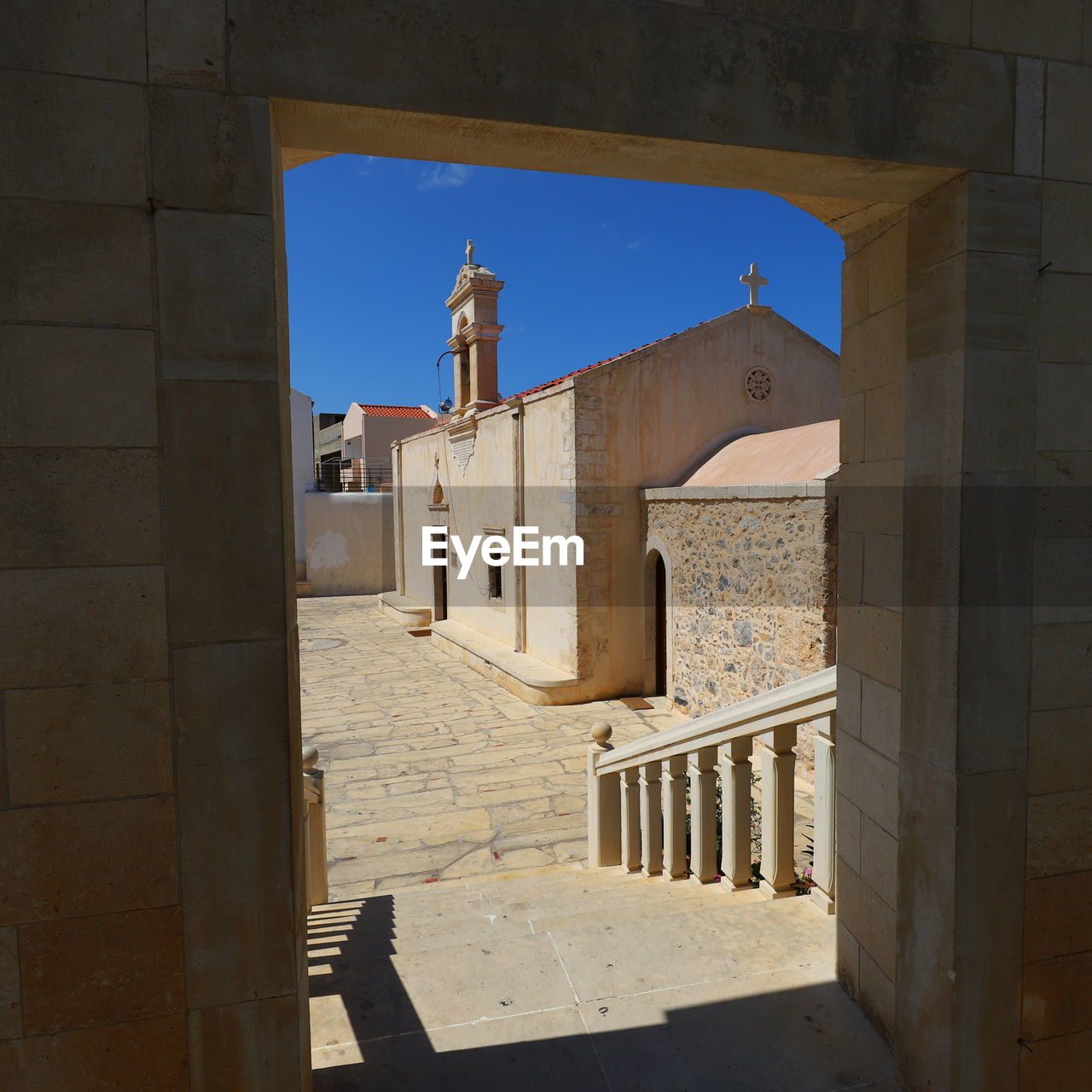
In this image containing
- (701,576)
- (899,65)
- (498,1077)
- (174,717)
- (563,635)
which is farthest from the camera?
(563,635)

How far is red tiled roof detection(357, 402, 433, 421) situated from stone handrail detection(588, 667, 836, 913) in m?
30.6

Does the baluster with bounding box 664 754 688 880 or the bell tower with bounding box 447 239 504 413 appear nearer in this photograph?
the baluster with bounding box 664 754 688 880

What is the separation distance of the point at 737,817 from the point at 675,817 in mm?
433

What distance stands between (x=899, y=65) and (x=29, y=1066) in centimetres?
337

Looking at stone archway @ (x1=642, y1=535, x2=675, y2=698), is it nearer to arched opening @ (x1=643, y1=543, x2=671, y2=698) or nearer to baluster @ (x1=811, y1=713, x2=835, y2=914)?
arched opening @ (x1=643, y1=543, x2=671, y2=698)

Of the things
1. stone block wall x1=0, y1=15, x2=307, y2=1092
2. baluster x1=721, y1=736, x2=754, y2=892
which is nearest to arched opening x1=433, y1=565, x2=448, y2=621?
baluster x1=721, y1=736, x2=754, y2=892

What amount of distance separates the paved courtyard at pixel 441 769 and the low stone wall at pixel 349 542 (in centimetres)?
1000

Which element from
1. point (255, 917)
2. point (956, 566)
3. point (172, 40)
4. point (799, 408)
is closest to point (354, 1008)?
point (255, 917)

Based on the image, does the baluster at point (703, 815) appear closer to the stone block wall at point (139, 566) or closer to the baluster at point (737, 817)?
the baluster at point (737, 817)

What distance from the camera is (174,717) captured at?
1740mm

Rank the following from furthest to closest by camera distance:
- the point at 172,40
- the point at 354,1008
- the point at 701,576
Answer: the point at 701,576 < the point at 354,1008 < the point at 172,40

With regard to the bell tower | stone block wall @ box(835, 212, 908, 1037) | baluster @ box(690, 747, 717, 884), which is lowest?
baluster @ box(690, 747, 717, 884)

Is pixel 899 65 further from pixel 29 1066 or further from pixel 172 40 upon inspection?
pixel 29 1066

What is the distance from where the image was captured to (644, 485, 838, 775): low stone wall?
764 centimetres
